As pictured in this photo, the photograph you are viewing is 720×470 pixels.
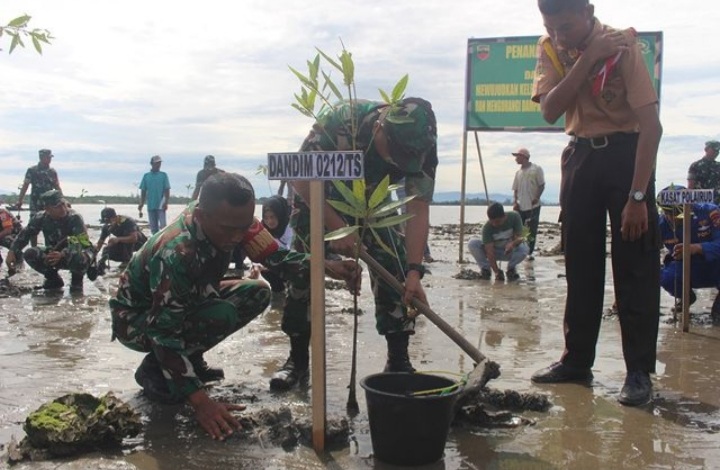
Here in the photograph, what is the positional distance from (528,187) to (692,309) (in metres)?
5.56

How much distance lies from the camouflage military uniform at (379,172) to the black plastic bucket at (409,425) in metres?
1.13

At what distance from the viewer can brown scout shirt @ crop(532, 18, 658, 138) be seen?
3.47 meters

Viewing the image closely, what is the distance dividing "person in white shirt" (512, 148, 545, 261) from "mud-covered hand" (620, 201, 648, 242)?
8.30 meters

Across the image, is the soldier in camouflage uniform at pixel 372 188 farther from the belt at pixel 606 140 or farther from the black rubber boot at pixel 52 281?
the black rubber boot at pixel 52 281

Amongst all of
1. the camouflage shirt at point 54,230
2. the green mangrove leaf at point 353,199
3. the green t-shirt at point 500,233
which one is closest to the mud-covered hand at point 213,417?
the green mangrove leaf at point 353,199

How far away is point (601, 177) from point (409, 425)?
1876 millimetres

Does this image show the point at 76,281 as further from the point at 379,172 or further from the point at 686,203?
the point at 686,203

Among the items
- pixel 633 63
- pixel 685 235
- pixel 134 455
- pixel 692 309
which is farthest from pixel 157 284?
pixel 692 309

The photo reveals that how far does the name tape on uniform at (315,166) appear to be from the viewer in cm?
269

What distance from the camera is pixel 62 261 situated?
7.75 meters

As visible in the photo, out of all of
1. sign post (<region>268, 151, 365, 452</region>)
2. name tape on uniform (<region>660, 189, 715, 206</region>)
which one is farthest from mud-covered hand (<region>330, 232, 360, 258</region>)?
name tape on uniform (<region>660, 189, 715, 206</region>)

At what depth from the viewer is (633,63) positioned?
11.5 ft

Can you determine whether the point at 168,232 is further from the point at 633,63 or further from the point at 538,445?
the point at 633,63

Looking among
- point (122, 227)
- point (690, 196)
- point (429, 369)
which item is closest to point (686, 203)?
point (690, 196)
